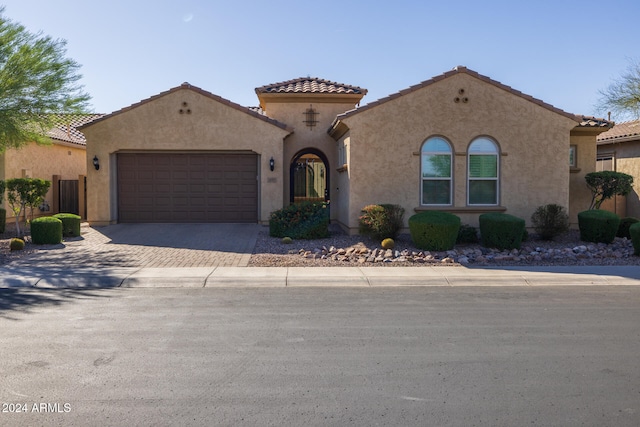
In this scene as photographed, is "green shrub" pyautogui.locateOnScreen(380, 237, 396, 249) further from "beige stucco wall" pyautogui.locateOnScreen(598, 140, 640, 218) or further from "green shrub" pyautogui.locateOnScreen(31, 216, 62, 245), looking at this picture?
"beige stucco wall" pyautogui.locateOnScreen(598, 140, 640, 218)

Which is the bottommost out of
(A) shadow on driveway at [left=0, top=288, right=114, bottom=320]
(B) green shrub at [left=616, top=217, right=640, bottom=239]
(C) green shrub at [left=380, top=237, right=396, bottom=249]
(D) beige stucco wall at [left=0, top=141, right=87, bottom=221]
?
(A) shadow on driveway at [left=0, top=288, right=114, bottom=320]

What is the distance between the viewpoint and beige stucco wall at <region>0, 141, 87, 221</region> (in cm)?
2108

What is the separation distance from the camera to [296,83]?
2222 centimetres

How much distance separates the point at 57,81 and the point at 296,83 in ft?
28.7

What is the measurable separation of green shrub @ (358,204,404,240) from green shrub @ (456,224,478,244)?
65.9 inches

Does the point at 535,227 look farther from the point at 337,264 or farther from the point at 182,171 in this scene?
the point at 182,171

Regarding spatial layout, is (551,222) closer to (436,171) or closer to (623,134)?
(436,171)

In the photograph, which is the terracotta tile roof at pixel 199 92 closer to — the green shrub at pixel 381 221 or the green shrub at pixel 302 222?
the green shrub at pixel 302 222

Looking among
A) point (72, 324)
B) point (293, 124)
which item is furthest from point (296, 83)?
point (72, 324)

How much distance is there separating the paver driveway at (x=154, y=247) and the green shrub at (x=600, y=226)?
9.12m

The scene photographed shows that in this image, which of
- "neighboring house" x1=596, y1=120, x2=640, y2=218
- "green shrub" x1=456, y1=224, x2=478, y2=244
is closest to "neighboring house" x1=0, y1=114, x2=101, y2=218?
"green shrub" x1=456, y1=224, x2=478, y2=244

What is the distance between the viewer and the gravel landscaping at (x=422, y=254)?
1326 centimetres

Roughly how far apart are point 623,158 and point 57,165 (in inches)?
905

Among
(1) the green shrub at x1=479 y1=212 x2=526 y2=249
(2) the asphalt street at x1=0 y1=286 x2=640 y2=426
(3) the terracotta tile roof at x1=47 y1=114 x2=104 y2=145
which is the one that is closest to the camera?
(2) the asphalt street at x1=0 y1=286 x2=640 y2=426
